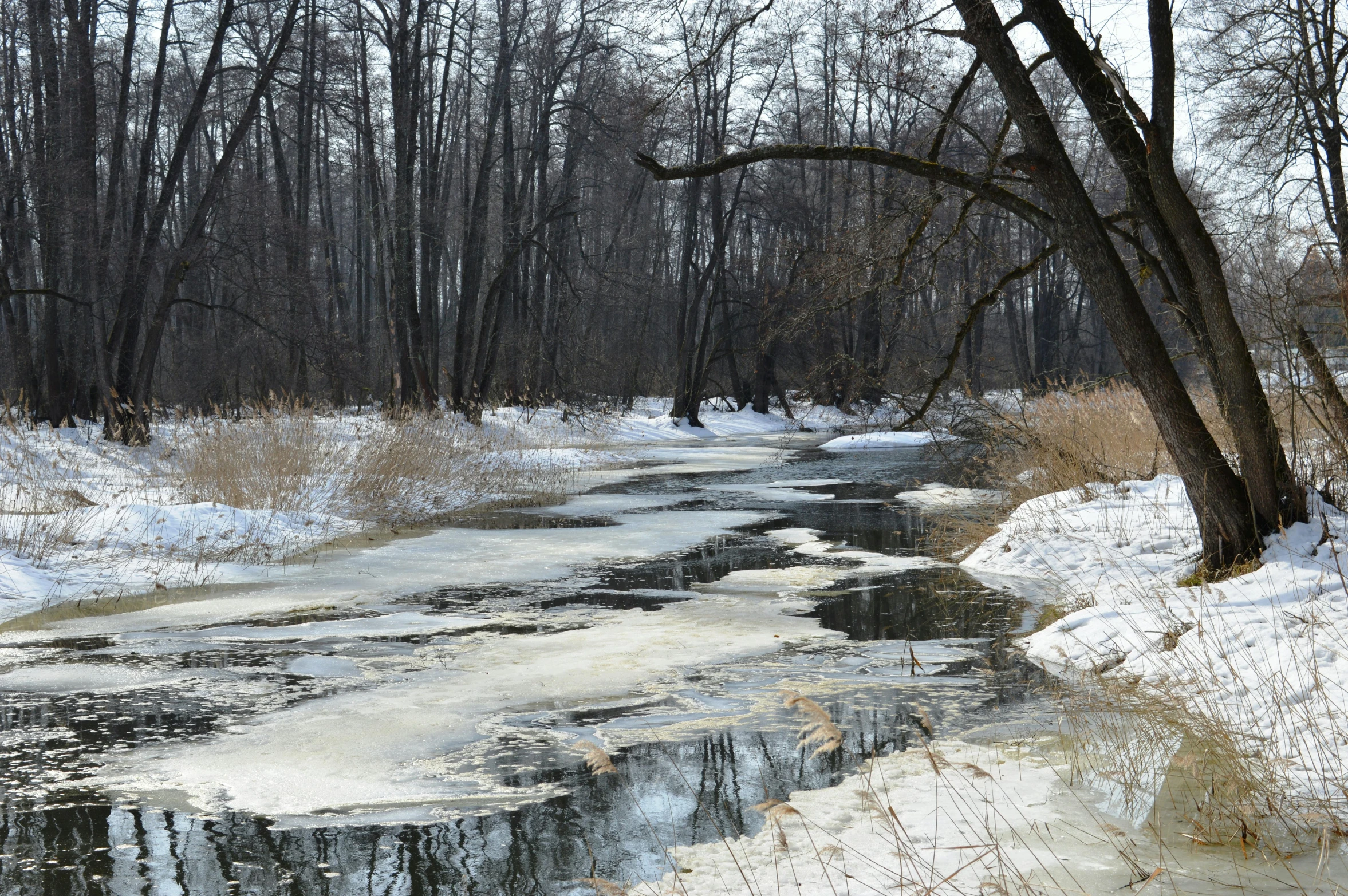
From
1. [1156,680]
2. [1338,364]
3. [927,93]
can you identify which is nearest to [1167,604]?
[1156,680]

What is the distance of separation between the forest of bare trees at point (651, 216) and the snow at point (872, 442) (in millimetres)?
1942

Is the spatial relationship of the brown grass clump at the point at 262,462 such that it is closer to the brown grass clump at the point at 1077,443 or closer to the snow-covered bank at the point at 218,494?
the snow-covered bank at the point at 218,494

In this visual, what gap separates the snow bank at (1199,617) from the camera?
439 cm

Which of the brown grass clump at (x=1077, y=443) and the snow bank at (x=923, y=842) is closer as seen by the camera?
the snow bank at (x=923, y=842)

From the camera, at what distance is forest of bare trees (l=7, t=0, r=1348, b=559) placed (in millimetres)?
7434

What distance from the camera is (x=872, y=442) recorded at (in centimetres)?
2583

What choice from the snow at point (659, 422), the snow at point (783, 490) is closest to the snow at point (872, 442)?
the snow at point (659, 422)

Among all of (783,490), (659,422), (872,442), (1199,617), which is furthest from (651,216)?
(1199,617)

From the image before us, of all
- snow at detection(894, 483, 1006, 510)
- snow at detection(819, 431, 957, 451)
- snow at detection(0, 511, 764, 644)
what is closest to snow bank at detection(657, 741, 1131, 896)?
snow at detection(0, 511, 764, 644)

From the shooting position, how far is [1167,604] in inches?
261

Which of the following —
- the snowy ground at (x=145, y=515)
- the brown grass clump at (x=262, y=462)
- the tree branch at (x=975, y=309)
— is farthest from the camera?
the brown grass clump at (x=262, y=462)

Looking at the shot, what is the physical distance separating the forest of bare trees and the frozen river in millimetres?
2497

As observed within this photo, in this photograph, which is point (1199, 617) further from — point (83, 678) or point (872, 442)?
point (872, 442)

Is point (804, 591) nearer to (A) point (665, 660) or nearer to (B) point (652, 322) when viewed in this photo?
(A) point (665, 660)
